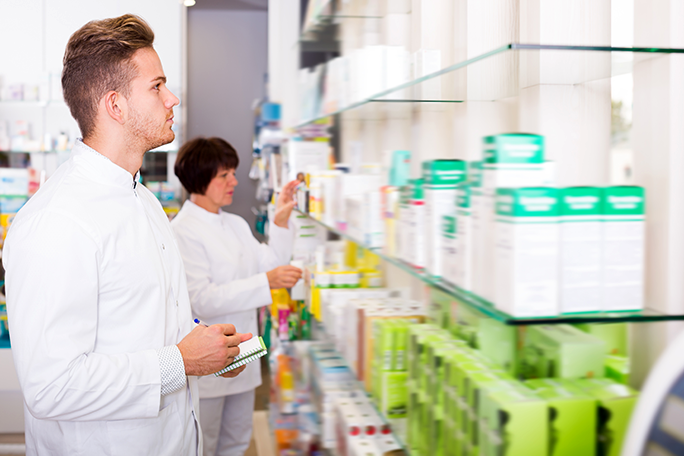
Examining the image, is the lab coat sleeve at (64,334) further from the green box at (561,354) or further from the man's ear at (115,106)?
the green box at (561,354)

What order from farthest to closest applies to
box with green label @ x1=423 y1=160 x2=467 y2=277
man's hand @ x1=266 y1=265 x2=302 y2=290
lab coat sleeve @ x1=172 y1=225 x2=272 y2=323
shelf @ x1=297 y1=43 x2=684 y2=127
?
man's hand @ x1=266 y1=265 x2=302 y2=290 → lab coat sleeve @ x1=172 y1=225 x2=272 y2=323 → box with green label @ x1=423 y1=160 x2=467 y2=277 → shelf @ x1=297 y1=43 x2=684 y2=127

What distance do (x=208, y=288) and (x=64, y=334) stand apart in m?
1.34

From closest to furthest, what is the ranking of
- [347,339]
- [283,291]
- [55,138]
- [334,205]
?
1. [347,339]
2. [334,205]
3. [283,291]
4. [55,138]

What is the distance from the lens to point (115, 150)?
5.82ft

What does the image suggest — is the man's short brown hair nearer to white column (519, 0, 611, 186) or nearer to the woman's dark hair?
white column (519, 0, 611, 186)

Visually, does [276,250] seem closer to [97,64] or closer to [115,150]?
[115,150]

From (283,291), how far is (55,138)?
2696 millimetres

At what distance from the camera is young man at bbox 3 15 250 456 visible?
1509 millimetres

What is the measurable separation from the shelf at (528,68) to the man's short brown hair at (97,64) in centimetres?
82

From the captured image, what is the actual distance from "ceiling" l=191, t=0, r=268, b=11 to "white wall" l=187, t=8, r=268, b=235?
0.04 meters

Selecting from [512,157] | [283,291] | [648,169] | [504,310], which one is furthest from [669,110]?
[283,291]

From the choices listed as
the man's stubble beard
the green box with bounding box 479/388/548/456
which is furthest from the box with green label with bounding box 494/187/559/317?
the man's stubble beard

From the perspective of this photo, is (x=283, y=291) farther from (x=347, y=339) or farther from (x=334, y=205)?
(x=347, y=339)

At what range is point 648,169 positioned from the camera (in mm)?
1211
